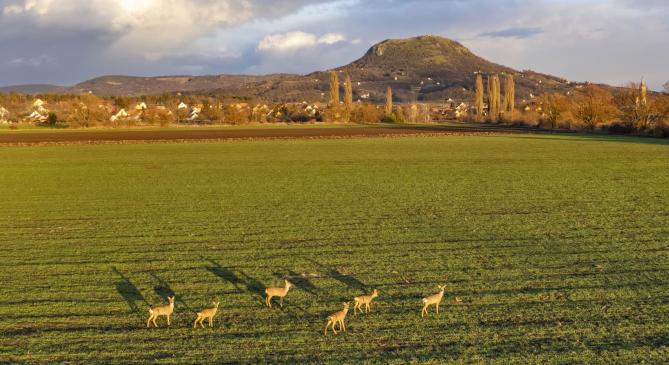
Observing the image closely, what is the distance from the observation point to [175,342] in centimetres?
845

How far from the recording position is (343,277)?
1157cm

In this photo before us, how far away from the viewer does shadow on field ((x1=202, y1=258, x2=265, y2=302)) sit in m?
10.8

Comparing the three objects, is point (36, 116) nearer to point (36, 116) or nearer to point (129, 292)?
point (36, 116)

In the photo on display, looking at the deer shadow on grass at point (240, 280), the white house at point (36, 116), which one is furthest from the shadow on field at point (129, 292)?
the white house at point (36, 116)

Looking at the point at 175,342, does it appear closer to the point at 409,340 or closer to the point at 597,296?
the point at 409,340

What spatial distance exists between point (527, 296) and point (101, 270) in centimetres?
940

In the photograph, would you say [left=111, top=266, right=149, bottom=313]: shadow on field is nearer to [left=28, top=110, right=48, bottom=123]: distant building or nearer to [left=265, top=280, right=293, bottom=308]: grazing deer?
[left=265, top=280, right=293, bottom=308]: grazing deer

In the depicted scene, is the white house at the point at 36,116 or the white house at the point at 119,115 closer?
the white house at the point at 119,115

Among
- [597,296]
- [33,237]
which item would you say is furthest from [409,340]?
[33,237]

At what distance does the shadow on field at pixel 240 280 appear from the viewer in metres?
10.8

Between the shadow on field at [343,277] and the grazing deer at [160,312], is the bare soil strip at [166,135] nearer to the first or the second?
the shadow on field at [343,277]

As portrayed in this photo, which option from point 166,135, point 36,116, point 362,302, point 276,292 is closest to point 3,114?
point 36,116

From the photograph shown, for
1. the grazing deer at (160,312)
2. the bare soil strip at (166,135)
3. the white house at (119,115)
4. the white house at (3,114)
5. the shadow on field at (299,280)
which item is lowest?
the shadow on field at (299,280)

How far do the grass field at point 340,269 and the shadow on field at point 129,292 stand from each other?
60 millimetres
